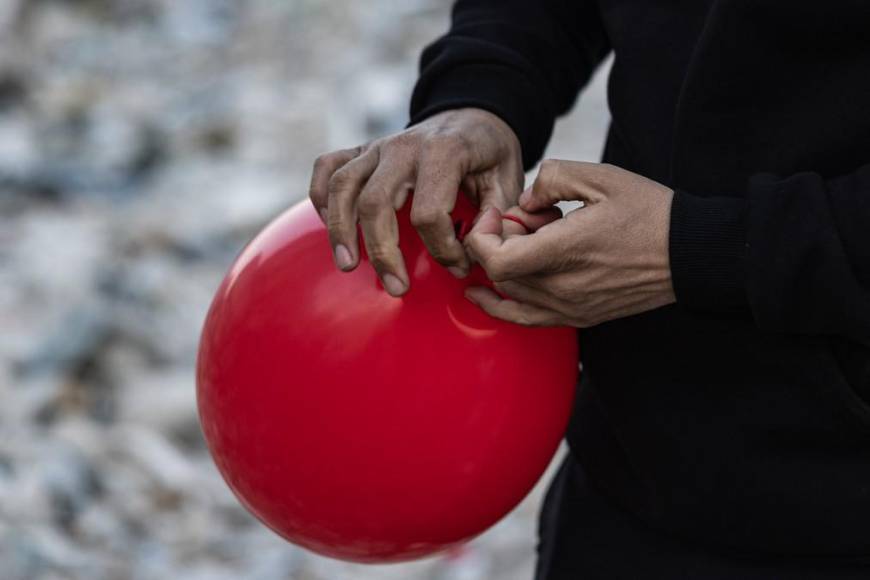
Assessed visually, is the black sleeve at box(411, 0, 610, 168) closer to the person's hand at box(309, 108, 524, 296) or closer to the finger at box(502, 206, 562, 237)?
the person's hand at box(309, 108, 524, 296)

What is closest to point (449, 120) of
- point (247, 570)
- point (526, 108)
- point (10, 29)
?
point (526, 108)

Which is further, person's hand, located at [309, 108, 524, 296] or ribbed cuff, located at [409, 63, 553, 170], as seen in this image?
ribbed cuff, located at [409, 63, 553, 170]

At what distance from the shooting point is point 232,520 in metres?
3.20


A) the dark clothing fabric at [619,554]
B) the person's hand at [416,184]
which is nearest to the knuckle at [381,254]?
the person's hand at [416,184]

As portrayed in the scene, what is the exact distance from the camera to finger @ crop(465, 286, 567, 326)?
1313 mm

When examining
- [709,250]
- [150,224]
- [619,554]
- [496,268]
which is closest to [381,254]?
[496,268]

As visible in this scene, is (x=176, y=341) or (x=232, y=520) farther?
(x=176, y=341)

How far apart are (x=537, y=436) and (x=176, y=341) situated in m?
2.50

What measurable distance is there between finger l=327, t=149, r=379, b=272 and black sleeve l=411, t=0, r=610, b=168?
0.71 feet

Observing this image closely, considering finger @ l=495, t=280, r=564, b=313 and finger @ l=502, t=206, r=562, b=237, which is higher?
finger @ l=502, t=206, r=562, b=237

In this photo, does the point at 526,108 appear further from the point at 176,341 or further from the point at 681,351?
the point at 176,341

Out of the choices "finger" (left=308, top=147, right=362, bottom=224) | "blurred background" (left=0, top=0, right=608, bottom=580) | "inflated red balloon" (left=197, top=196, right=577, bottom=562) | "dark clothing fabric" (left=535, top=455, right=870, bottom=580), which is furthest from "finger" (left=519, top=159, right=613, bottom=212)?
"blurred background" (left=0, top=0, right=608, bottom=580)

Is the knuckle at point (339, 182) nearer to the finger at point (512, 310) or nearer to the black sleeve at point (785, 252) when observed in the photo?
the finger at point (512, 310)

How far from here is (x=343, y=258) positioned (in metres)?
1.30
